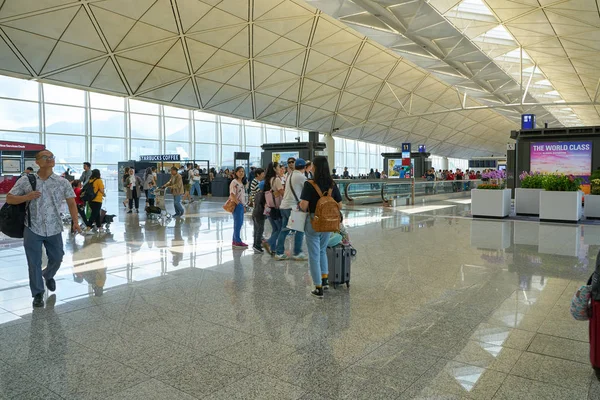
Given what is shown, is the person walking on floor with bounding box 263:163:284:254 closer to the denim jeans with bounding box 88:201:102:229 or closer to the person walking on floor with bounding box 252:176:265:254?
the person walking on floor with bounding box 252:176:265:254

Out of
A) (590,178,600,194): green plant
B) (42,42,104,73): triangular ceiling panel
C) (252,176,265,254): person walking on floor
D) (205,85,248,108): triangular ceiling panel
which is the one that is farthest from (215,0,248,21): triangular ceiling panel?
(590,178,600,194): green plant

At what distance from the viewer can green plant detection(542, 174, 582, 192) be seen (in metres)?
14.2

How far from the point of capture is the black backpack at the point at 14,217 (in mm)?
5212

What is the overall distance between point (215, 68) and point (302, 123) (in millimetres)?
14498

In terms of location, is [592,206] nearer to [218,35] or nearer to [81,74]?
[218,35]

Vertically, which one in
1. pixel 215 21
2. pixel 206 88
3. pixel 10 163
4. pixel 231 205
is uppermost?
pixel 215 21

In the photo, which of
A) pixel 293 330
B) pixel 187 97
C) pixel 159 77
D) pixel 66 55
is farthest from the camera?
pixel 187 97

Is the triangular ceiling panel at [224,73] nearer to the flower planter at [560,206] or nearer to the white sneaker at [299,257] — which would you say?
the flower planter at [560,206]

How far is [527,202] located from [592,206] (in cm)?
200

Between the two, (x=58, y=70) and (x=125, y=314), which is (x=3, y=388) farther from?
(x=58, y=70)

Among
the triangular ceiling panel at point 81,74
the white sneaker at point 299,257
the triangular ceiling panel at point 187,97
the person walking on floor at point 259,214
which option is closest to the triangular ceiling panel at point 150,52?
the triangular ceiling panel at point 81,74

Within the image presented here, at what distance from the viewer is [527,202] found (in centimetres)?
1606

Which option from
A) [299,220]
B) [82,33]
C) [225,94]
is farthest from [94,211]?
[225,94]

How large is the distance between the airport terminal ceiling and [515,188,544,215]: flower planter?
851 centimetres
